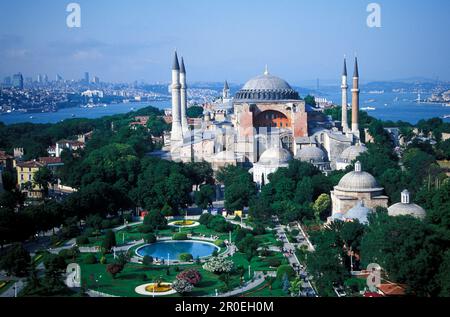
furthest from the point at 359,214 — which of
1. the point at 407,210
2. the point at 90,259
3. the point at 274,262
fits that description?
the point at 90,259

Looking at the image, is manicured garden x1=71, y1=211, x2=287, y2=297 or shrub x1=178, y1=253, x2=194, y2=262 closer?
manicured garden x1=71, y1=211, x2=287, y2=297

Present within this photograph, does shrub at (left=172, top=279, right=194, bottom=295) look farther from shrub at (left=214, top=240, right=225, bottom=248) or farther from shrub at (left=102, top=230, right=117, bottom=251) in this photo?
shrub at (left=214, top=240, right=225, bottom=248)

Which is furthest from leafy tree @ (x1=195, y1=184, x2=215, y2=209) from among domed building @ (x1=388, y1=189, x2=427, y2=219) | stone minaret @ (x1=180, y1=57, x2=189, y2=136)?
stone minaret @ (x1=180, y1=57, x2=189, y2=136)

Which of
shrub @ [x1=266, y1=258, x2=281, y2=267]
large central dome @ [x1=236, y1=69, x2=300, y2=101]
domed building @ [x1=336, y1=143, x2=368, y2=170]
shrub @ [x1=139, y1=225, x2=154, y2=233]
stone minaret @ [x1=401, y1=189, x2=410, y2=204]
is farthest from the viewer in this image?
large central dome @ [x1=236, y1=69, x2=300, y2=101]

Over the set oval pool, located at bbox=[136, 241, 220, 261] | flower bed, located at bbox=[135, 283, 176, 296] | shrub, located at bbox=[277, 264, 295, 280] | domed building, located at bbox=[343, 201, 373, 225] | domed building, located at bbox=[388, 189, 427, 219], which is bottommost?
oval pool, located at bbox=[136, 241, 220, 261]

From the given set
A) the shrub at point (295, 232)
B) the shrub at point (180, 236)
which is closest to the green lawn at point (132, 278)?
the shrub at point (180, 236)
